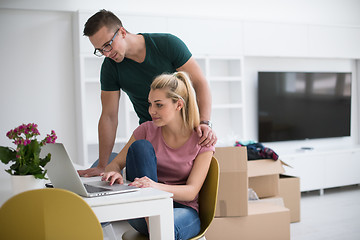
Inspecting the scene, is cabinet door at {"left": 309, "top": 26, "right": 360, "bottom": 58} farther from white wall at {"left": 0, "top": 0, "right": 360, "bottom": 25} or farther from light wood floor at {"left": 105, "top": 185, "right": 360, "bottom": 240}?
light wood floor at {"left": 105, "top": 185, "right": 360, "bottom": 240}

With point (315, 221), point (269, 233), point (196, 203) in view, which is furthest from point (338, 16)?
point (196, 203)

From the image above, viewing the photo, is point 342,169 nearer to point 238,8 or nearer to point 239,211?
point 238,8

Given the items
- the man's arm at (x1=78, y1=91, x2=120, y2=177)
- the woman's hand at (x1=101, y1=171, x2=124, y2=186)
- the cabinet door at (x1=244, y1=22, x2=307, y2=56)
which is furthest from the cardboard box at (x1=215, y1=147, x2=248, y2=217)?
the cabinet door at (x1=244, y1=22, x2=307, y2=56)

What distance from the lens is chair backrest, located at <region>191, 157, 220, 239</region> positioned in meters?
1.73

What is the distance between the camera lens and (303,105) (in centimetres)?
511

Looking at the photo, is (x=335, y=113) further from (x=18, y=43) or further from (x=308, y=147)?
(x=18, y=43)

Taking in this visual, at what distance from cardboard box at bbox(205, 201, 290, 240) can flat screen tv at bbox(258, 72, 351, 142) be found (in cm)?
214

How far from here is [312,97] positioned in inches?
204

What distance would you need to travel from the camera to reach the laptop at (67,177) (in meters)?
1.28

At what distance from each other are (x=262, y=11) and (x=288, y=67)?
73cm

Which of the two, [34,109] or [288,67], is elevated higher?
[288,67]

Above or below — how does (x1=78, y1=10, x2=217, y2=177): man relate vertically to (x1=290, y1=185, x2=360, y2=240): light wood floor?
above

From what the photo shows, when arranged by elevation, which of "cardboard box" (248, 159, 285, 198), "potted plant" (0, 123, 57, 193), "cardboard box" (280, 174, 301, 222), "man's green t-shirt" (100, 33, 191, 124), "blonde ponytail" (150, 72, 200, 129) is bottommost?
"cardboard box" (280, 174, 301, 222)

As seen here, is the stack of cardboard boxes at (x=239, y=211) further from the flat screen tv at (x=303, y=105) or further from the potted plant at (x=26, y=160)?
the flat screen tv at (x=303, y=105)
